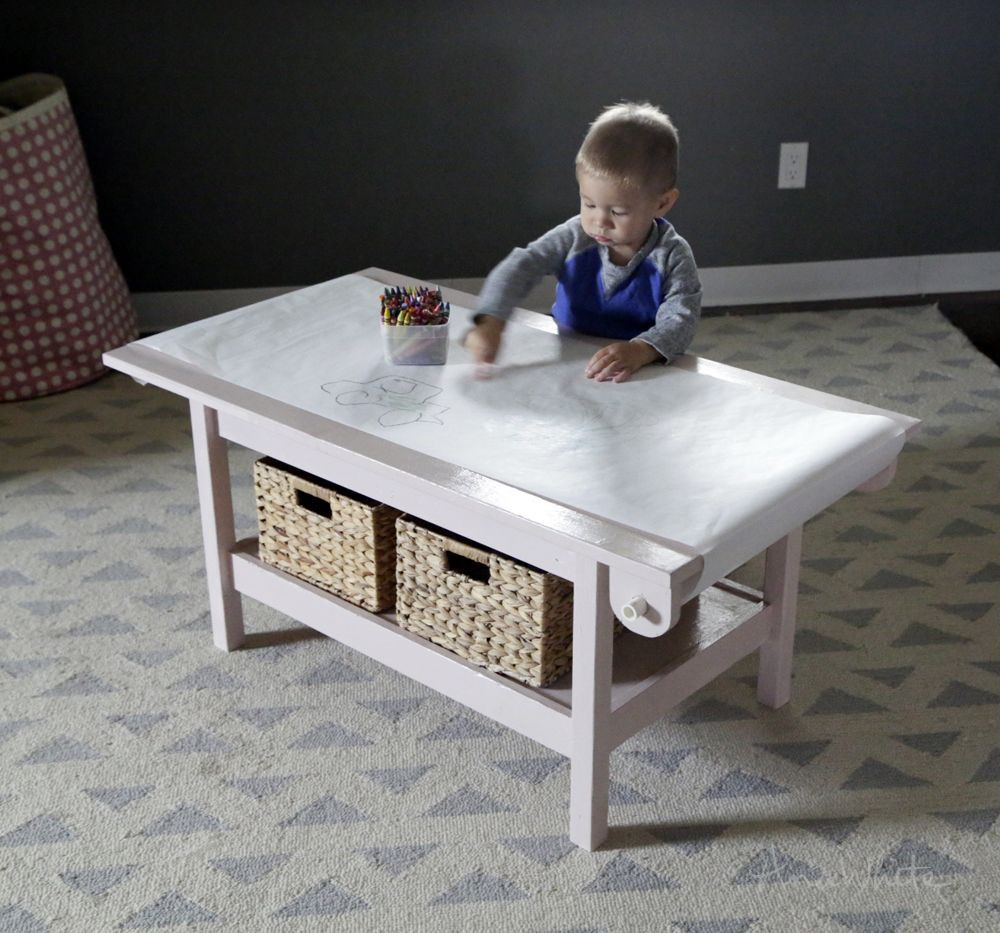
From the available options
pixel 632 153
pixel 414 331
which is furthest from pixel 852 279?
→ pixel 414 331

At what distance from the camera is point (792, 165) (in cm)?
301

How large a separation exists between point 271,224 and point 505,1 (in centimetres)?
71

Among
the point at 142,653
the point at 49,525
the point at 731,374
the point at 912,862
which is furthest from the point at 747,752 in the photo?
the point at 49,525

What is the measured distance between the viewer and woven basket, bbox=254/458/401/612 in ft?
5.05

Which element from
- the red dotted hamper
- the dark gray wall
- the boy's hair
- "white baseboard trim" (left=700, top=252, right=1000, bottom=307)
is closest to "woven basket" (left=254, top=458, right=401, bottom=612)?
the boy's hair

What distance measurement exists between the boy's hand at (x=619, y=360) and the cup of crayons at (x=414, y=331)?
0.62ft

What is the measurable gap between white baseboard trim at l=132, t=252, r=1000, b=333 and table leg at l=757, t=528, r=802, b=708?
156 cm

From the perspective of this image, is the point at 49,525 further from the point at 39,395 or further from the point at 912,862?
the point at 912,862

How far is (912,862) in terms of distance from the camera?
1380mm

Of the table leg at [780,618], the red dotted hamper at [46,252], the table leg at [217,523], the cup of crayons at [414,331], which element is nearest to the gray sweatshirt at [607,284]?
the cup of crayons at [414,331]

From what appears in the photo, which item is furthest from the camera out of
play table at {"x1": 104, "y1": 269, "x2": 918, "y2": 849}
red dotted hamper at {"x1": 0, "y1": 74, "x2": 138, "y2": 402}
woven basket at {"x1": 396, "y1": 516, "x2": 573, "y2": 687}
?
red dotted hamper at {"x1": 0, "y1": 74, "x2": 138, "y2": 402}

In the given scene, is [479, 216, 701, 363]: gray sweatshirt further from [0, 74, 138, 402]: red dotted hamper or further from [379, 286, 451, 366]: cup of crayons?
[0, 74, 138, 402]: red dotted hamper

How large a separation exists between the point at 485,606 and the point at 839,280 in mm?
1973

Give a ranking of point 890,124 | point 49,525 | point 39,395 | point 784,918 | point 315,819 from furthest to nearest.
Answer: point 890,124, point 39,395, point 49,525, point 315,819, point 784,918
